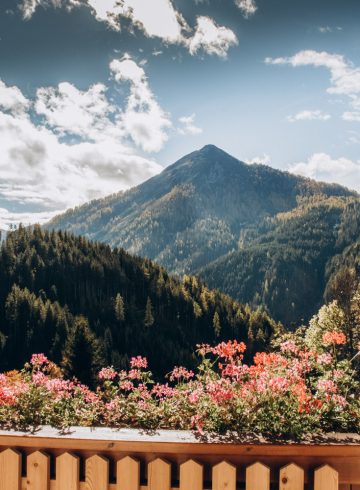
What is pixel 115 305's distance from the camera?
108 meters

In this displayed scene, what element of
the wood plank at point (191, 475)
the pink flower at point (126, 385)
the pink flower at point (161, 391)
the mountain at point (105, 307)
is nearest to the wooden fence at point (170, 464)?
the wood plank at point (191, 475)

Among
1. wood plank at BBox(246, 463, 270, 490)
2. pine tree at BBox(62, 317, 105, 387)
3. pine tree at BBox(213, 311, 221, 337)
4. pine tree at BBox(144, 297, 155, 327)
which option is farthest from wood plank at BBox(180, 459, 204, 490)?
pine tree at BBox(144, 297, 155, 327)

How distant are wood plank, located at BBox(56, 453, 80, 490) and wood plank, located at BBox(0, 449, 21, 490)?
0.90 feet

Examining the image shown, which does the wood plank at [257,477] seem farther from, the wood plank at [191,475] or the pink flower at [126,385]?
the pink flower at [126,385]

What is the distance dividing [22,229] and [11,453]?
130559mm

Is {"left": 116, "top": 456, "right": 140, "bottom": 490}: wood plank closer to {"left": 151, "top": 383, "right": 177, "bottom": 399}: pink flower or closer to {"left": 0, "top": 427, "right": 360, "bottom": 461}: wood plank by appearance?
{"left": 0, "top": 427, "right": 360, "bottom": 461}: wood plank

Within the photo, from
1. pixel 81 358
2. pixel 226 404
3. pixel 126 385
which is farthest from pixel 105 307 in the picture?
pixel 226 404

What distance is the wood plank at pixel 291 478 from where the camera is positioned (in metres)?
2.50

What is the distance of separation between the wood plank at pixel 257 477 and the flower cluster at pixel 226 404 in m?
0.38

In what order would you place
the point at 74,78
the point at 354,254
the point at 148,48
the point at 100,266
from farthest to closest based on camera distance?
the point at 354,254 → the point at 100,266 → the point at 148,48 → the point at 74,78

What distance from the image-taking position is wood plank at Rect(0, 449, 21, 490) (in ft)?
9.02

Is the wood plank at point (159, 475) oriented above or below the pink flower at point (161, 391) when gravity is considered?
below

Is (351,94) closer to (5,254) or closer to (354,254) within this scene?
(5,254)

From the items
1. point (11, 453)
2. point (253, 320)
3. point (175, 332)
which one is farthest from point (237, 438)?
point (175, 332)
